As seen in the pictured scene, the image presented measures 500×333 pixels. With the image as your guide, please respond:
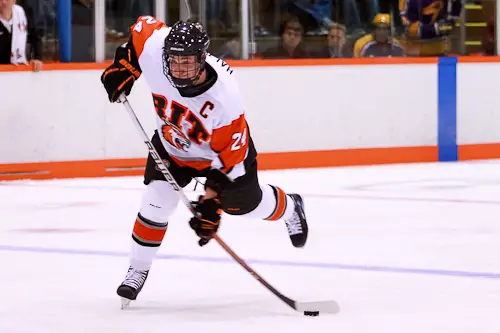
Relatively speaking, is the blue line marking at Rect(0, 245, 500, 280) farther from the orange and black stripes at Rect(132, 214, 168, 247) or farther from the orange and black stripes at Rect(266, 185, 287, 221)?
the orange and black stripes at Rect(132, 214, 168, 247)

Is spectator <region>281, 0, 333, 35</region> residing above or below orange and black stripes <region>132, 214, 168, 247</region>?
above

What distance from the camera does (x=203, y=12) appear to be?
23.9 feet

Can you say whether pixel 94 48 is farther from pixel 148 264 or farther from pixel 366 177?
pixel 148 264

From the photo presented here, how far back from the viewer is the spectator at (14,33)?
6707 mm

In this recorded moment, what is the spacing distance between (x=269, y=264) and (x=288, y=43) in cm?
353

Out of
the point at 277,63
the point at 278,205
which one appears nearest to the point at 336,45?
the point at 277,63

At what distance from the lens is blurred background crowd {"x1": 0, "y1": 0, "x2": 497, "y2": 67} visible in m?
7.03

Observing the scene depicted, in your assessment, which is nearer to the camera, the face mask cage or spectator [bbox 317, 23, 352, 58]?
the face mask cage

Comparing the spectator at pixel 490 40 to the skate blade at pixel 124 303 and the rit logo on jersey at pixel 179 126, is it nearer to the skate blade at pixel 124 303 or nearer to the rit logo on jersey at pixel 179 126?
the rit logo on jersey at pixel 179 126

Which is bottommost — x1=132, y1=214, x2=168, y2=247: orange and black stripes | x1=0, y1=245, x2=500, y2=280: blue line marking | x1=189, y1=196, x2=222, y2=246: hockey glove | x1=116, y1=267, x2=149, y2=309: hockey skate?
x1=0, y1=245, x2=500, y2=280: blue line marking

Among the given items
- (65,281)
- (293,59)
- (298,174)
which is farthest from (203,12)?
(65,281)

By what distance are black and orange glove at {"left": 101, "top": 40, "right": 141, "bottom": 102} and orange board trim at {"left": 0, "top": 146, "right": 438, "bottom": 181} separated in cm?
354

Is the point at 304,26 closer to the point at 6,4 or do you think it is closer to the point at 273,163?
the point at 273,163

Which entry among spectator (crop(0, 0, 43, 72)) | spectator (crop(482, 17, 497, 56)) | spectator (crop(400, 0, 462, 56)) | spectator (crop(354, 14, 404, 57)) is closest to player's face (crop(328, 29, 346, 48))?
spectator (crop(354, 14, 404, 57))
